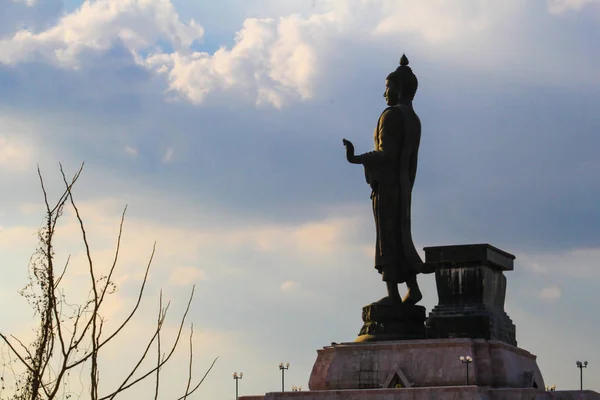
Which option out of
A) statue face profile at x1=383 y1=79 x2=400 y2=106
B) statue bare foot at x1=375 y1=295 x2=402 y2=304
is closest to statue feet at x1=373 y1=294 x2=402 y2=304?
statue bare foot at x1=375 y1=295 x2=402 y2=304

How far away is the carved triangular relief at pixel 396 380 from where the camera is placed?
22.9m

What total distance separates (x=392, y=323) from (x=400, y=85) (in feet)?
19.6

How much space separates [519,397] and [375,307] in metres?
4.18

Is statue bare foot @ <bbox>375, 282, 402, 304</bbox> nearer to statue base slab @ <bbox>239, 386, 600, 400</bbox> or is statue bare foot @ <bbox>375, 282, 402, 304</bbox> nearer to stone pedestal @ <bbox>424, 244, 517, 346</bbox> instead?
stone pedestal @ <bbox>424, 244, 517, 346</bbox>

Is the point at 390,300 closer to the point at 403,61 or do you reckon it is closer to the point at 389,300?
the point at 389,300

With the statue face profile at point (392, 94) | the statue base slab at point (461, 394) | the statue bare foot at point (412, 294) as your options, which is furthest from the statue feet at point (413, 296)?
the statue face profile at point (392, 94)

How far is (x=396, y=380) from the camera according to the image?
75.7 feet

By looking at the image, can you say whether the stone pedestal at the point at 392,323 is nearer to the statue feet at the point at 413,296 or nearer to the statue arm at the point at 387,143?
the statue feet at the point at 413,296

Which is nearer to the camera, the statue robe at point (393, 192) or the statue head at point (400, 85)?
the statue robe at point (393, 192)

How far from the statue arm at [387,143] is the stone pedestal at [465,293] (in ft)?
7.88

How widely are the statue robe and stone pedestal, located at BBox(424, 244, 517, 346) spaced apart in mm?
698

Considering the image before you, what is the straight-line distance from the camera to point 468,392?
21.4m

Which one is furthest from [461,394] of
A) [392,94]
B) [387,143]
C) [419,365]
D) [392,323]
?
[392,94]

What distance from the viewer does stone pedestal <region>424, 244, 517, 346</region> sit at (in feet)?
77.7
